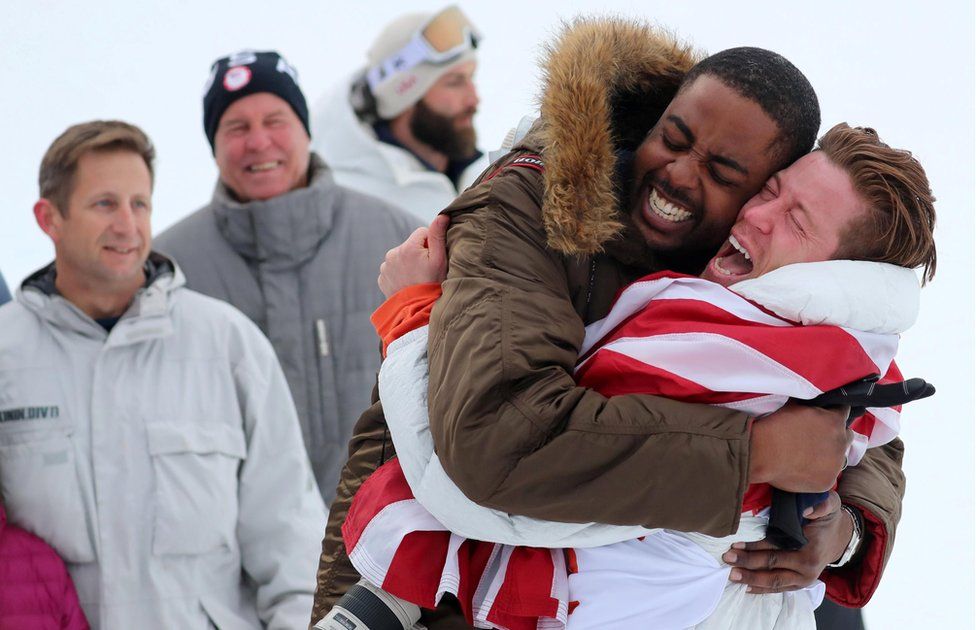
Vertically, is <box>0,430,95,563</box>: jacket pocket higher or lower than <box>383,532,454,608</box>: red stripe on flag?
lower

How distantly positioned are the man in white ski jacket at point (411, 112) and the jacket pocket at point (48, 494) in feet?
8.16

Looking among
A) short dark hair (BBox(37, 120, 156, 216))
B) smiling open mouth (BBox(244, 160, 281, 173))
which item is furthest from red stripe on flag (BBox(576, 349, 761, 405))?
smiling open mouth (BBox(244, 160, 281, 173))

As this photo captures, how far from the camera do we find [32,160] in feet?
17.1

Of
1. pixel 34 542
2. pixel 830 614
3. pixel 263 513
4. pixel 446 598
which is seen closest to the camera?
pixel 446 598

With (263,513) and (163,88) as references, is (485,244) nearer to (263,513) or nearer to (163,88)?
(263,513)

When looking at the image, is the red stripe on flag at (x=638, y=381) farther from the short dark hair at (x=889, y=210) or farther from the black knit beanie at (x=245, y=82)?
the black knit beanie at (x=245, y=82)

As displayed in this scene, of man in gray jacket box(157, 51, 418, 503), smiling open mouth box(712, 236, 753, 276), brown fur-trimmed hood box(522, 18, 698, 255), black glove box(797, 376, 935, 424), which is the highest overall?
brown fur-trimmed hood box(522, 18, 698, 255)

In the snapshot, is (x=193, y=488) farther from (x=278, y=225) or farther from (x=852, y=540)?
(x=852, y=540)

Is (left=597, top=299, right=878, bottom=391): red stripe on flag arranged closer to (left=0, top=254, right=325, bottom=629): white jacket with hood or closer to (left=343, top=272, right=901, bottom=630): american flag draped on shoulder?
(left=343, top=272, right=901, bottom=630): american flag draped on shoulder

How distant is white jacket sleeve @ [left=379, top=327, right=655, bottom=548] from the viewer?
61.4 inches

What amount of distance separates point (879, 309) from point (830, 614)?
A: 0.74 meters

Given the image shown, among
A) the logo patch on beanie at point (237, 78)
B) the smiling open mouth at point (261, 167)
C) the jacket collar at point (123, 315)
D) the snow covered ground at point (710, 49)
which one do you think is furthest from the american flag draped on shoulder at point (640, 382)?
the snow covered ground at point (710, 49)

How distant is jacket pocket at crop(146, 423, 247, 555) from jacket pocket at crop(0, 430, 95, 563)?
0.17m

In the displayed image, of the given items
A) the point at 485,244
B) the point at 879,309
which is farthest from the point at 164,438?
the point at 879,309
